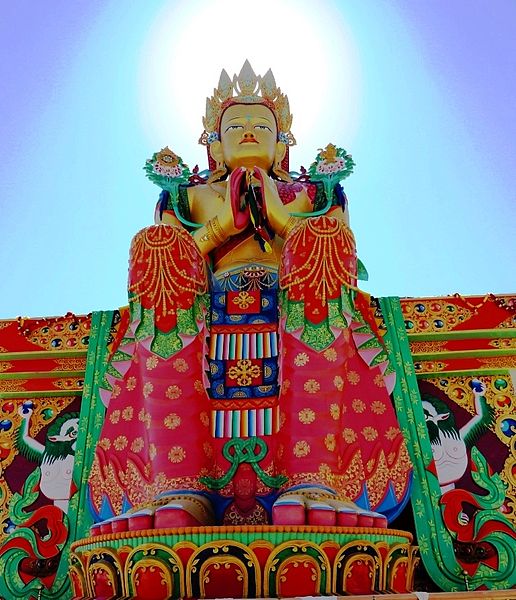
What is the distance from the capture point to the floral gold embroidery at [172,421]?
2.65m

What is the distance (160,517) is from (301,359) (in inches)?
34.0

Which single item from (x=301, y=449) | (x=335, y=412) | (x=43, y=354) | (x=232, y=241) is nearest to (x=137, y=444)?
(x=301, y=449)

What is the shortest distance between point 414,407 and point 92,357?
1620 millimetres

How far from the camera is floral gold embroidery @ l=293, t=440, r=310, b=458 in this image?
255 centimetres

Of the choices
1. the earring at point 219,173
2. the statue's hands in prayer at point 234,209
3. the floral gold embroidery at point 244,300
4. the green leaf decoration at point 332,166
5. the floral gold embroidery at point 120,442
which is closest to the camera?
the floral gold embroidery at point 120,442

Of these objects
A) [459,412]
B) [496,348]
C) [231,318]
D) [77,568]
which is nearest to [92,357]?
[231,318]

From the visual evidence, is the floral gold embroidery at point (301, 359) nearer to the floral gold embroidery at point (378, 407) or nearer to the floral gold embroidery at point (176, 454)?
the floral gold embroidery at point (378, 407)

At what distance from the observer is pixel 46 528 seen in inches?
118

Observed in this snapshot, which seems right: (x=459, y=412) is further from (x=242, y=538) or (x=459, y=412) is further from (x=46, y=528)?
(x=46, y=528)

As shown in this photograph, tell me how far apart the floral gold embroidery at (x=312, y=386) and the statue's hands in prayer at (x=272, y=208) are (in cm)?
106

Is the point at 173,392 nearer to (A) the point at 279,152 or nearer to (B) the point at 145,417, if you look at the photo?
(B) the point at 145,417

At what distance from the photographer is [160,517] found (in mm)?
2230

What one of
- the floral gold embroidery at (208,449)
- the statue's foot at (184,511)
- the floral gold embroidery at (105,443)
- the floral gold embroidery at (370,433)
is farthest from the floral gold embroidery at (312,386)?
the floral gold embroidery at (105,443)

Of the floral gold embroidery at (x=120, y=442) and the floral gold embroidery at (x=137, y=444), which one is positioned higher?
the floral gold embroidery at (x=120, y=442)
